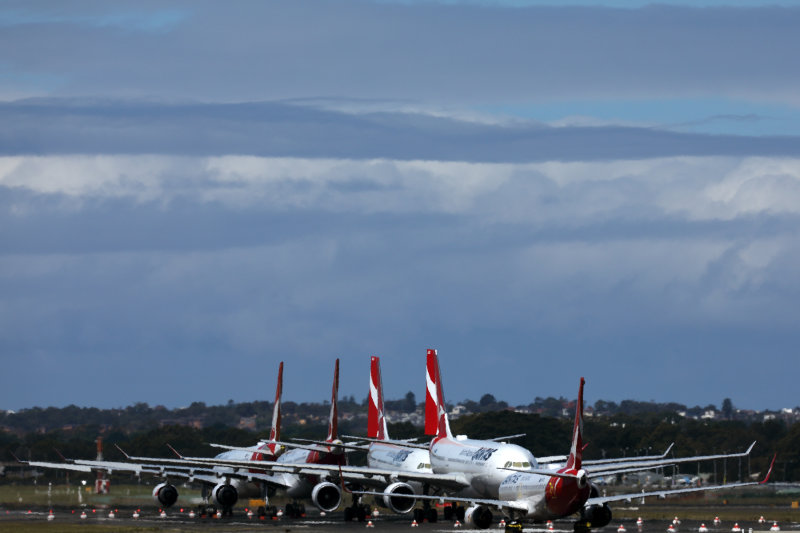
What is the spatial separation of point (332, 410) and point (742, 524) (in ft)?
95.8

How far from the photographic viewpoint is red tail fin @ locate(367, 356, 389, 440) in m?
92.6

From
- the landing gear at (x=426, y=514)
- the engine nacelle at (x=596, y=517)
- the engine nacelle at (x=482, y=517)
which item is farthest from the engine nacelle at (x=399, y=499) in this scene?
the engine nacelle at (x=596, y=517)

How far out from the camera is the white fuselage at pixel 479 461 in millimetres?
67000

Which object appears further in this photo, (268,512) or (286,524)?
(268,512)

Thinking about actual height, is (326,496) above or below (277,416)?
below

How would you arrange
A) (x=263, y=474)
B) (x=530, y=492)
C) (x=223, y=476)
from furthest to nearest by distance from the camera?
(x=223, y=476)
(x=263, y=474)
(x=530, y=492)

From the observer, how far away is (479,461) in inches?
2734

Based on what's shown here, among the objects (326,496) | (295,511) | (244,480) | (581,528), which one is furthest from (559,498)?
(244,480)

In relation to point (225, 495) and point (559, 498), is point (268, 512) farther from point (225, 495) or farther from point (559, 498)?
point (559, 498)

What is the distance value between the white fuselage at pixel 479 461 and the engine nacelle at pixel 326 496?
6.11 metres

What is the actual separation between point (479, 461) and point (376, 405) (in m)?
24.7

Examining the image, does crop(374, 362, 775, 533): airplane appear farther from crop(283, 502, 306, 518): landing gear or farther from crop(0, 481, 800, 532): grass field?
crop(283, 502, 306, 518): landing gear

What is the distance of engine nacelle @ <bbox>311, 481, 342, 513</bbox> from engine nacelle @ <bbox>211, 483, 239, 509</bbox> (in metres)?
9.79

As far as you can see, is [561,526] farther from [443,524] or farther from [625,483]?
[625,483]
